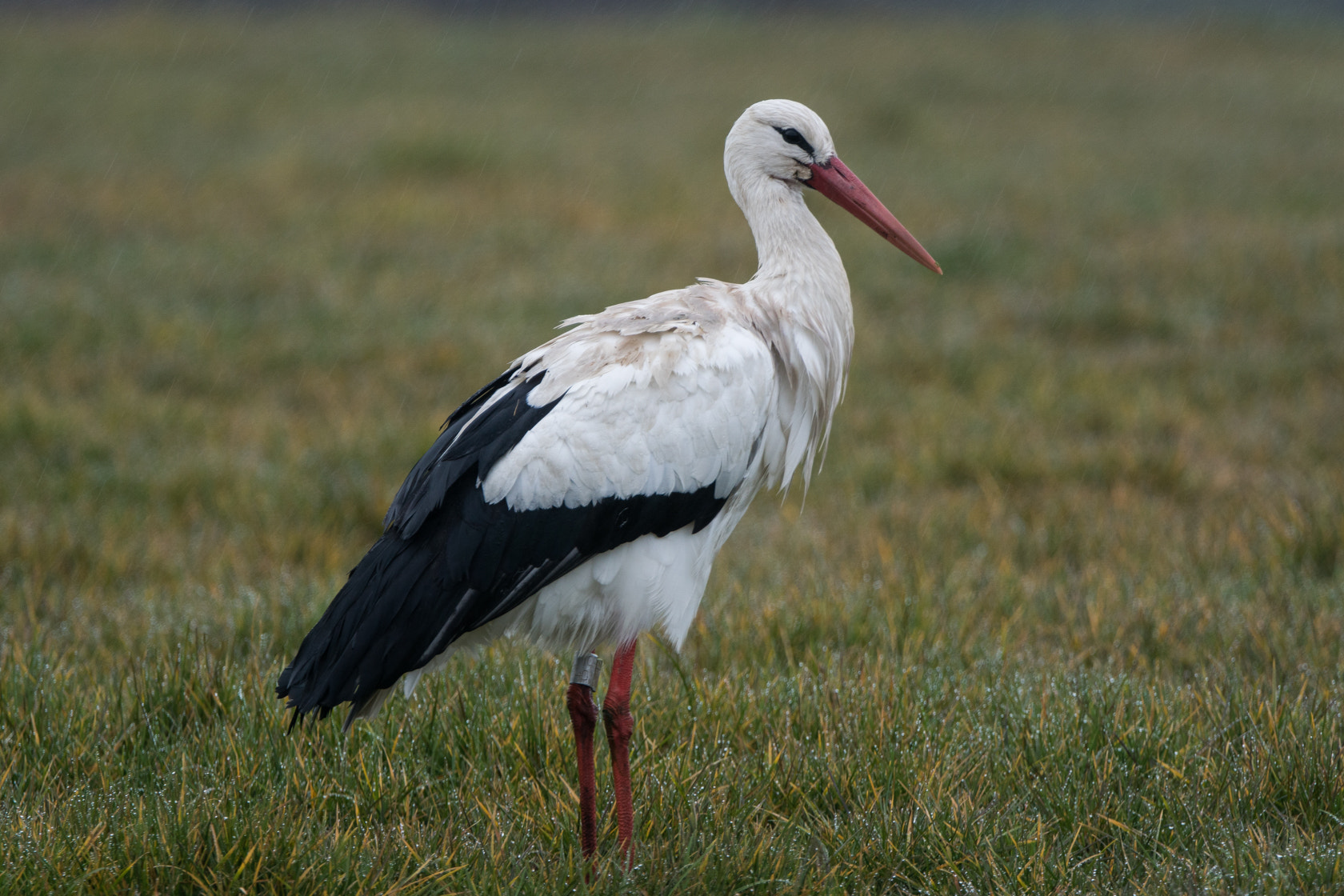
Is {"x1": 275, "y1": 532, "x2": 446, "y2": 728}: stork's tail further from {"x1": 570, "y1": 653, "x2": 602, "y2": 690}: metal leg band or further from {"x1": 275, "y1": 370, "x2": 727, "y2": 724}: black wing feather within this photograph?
{"x1": 570, "y1": 653, "x2": 602, "y2": 690}: metal leg band

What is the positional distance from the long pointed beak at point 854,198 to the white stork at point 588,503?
1.08 ft

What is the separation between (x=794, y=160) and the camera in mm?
3225

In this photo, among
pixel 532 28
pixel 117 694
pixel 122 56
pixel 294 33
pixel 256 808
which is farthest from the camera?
pixel 532 28

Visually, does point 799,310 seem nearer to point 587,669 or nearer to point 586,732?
point 587,669

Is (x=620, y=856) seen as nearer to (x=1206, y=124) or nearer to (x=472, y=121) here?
(x=472, y=121)

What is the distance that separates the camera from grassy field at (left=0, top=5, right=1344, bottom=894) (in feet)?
8.82

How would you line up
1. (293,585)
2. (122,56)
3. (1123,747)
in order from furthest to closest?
1. (122,56)
2. (293,585)
3. (1123,747)

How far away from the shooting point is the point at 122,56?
20641mm

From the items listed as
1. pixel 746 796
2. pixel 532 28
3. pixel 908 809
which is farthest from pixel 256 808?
pixel 532 28

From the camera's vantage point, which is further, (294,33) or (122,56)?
(294,33)

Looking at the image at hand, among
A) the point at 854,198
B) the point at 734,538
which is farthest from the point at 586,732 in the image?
the point at 734,538

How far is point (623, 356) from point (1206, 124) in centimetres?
1567

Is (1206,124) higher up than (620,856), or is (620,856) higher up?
(1206,124)

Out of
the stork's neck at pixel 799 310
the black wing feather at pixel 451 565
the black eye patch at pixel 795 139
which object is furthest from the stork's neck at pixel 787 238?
the black wing feather at pixel 451 565
